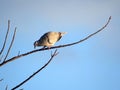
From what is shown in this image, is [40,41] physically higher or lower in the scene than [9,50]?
higher

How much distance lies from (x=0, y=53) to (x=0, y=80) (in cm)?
32

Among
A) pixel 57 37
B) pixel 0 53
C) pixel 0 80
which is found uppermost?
pixel 57 37

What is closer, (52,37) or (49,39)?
(52,37)

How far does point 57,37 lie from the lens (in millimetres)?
5844

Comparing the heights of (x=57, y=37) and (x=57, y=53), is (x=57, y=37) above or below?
above

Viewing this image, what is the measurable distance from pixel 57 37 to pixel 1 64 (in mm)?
3493

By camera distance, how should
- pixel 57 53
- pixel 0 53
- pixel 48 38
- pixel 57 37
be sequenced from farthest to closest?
pixel 48 38 → pixel 57 37 → pixel 57 53 → pixel 0 53

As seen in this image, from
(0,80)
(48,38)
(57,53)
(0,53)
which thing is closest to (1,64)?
(0,53)

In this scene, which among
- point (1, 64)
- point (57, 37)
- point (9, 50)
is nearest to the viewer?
point (1, 64)

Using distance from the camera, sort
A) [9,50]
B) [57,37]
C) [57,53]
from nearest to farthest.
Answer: [9,50] → [57,53] → [57,37]

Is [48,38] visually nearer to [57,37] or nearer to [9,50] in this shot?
[57,37]

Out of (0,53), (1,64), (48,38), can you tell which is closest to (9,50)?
(0,53)

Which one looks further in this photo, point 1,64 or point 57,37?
point 57,37

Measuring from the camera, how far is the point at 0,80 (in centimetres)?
280
